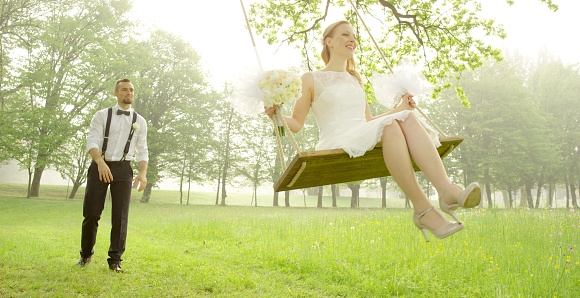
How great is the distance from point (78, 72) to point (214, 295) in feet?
65.8

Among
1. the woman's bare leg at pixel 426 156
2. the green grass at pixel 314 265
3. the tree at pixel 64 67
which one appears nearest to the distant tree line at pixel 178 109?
the tree at pixel 64 67

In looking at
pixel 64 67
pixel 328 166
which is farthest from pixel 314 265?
pixel 64 67

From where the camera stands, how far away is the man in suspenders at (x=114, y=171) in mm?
5016

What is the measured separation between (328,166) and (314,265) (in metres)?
2.81

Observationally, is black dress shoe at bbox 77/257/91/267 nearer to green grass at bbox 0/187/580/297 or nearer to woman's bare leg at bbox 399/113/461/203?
green grass at bbox 0/187/580/297

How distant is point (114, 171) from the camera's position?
5055mm

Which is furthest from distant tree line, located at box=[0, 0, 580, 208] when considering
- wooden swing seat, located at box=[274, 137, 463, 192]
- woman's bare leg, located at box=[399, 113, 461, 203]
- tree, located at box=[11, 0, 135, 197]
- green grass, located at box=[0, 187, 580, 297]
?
woman's bare leg, located at box=[399, 113, 461, 203]

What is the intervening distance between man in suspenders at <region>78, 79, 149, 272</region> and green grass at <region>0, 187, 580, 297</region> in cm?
37

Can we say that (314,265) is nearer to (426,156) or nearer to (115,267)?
(115,267)

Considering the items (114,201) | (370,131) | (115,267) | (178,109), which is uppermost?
(178,109)

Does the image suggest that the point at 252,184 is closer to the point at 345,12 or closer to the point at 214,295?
the point at 345,12

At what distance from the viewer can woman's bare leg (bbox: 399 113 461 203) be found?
2.71m

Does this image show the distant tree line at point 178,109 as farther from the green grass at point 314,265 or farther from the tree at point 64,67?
the green grass at point 314,265

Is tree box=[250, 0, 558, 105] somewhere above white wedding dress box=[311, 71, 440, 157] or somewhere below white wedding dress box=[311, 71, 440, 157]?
above
